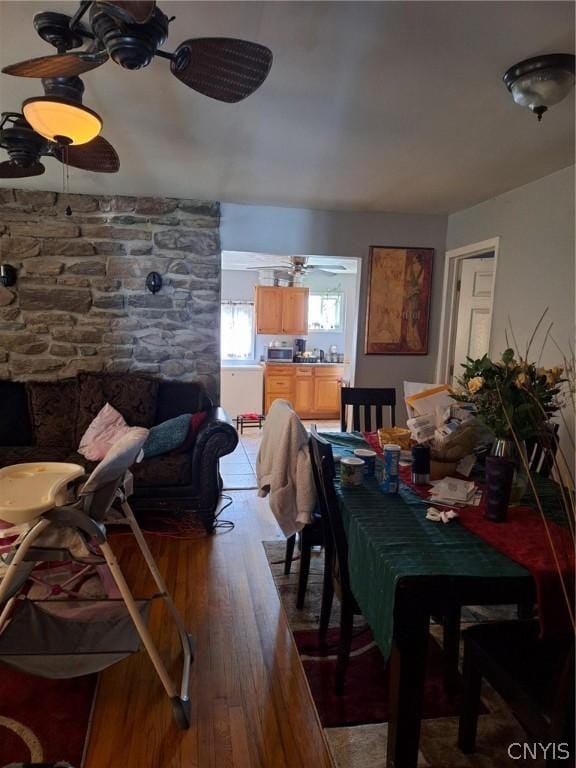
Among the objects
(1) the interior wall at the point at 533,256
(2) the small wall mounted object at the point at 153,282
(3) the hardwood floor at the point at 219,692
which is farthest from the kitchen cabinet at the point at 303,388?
(3) the hardwood floor at the point at 219,692

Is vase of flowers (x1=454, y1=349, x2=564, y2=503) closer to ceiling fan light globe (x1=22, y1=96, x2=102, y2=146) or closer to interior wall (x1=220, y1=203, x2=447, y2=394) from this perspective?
ceiling fan light globe (x1=22, y1=96, x2=102, y2=146)

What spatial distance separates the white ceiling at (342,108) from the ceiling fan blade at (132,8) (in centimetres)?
44

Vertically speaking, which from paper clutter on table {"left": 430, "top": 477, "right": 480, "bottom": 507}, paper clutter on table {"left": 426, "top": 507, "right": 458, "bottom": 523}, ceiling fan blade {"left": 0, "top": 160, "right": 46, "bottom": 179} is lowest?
paper clutter on table {"left": 426, "top": 507, "right": 458, "bottom": 523}

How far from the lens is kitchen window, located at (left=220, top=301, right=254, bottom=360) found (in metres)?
7.41

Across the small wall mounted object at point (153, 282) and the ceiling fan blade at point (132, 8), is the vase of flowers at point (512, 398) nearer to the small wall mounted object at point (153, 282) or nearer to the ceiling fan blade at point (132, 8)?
the ceiling fan blade at point (132, 8)

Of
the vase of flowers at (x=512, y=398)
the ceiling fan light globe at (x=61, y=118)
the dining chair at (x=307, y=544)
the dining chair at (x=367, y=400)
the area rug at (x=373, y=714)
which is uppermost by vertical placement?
the ceiling fan light globe at (x=61, y=118)

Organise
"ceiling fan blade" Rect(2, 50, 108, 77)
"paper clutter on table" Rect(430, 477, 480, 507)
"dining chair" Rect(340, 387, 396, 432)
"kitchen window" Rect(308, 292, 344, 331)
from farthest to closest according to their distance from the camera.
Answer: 1. "kitchen window" Rect(308, 292, 344, 331)
2. "dining chair" Rect(340, 387, 396, 432)
3. "paper clutter on table" Rect(430, 477, 480, 507)
4. "ceiling fan blade" Rect(2, 50, 108, 77)

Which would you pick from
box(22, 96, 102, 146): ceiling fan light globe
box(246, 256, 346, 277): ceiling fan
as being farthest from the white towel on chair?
box(246, 256, 346, 277): ceiling fan

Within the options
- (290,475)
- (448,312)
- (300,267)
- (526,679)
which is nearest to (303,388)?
(300,267)

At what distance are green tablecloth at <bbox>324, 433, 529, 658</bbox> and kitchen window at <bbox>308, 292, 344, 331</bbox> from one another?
612 centimetres

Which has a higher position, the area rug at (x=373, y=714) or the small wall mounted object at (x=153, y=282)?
the small wall mounted object at (x=153, y=282)

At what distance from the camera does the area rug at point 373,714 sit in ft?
5.10

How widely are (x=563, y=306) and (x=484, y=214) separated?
1.27 m

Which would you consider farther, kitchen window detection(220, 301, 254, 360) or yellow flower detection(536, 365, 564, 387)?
kitchen window detection(220, 301, 254, 360)
